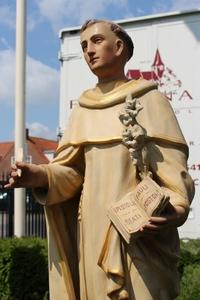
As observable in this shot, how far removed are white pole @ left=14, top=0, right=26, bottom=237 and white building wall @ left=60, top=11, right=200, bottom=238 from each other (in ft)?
4.89

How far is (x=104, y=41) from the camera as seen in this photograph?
3.45 metres

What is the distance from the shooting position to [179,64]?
10.6 m

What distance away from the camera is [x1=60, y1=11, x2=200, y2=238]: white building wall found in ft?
33.2

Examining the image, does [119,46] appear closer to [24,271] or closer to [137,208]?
[137,208]

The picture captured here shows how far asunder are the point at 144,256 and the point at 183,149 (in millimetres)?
611

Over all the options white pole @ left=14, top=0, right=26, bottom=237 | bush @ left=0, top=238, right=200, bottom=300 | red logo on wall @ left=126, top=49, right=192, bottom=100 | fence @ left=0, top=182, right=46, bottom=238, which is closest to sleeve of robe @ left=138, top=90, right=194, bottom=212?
bush @ left=0, top=238, right=200, bottom=300

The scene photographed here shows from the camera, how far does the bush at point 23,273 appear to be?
24.9 ft

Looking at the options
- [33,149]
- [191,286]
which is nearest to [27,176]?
[191,286]

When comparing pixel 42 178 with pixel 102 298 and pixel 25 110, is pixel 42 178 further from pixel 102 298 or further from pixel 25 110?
pixel 25 110

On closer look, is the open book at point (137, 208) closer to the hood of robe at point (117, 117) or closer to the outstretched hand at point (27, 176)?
the hood of robe at point (117, 117)

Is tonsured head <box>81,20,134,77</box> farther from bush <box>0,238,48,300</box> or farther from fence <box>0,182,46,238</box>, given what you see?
fence <box>0,182,46,238</box>

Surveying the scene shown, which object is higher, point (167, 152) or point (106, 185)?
point (167, 152)

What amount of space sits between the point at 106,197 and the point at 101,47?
83cm

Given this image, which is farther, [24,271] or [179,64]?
[179,64]
